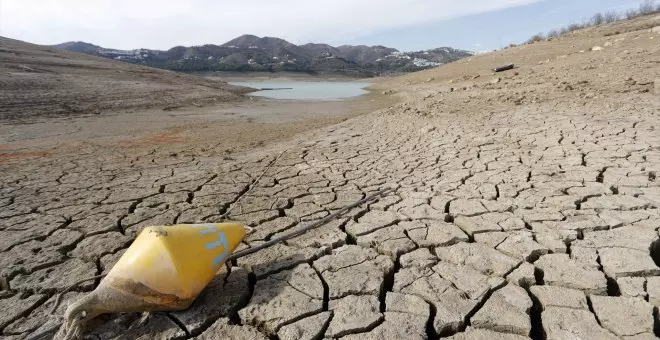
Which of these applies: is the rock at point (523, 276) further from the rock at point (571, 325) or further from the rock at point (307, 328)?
the rock at point (307, 328)

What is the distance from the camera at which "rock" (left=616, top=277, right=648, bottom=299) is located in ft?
5.46

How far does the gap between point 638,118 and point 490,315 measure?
457 cm

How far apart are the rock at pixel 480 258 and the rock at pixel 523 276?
3 cm

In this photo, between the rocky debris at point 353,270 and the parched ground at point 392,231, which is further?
the rocky debris at point 353,270

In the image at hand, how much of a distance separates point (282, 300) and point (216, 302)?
1.03ft

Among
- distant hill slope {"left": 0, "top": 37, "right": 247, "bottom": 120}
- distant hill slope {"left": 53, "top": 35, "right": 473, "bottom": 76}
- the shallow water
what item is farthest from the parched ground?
distant hill slope {"left": 53, "top": 35, "right": 473, "bottom": 76}

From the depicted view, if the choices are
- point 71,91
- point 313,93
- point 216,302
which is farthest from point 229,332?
point 313,93

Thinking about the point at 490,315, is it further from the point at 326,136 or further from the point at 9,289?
the point at 326,136

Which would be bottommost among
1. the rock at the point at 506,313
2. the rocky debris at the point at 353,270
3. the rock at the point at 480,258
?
the rocky debris at the point at 353,270

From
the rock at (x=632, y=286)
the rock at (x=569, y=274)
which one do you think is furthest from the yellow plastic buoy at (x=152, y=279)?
the rock at (x=632, y=286)

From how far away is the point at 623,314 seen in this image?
61.3 inches

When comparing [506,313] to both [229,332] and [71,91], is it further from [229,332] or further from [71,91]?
[71,91]

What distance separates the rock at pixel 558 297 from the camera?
165 centimetres

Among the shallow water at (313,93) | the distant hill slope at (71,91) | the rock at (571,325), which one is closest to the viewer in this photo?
the rock at (571,325)
